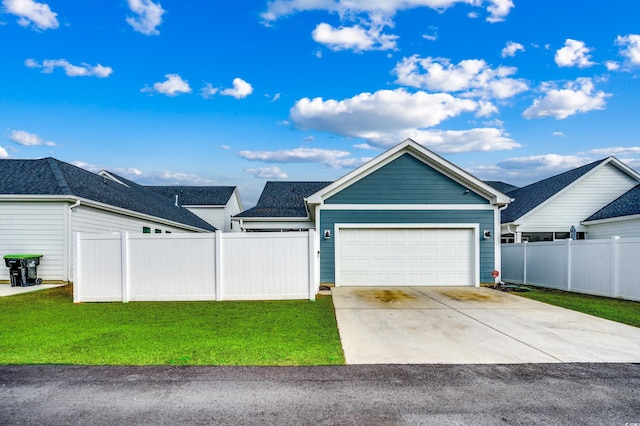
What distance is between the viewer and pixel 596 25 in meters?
13.0

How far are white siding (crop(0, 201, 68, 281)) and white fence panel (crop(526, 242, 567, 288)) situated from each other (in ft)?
57.3

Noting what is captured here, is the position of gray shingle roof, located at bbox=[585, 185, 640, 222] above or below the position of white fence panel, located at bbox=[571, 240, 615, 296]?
above

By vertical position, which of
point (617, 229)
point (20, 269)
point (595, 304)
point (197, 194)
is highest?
point (197, 194)

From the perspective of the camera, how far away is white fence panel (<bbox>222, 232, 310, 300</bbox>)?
9719mm

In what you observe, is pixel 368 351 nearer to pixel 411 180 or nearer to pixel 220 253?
pixel 220 253

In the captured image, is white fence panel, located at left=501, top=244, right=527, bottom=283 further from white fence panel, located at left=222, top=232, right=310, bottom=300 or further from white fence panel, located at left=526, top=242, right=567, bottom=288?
white fence panel, located at left=222, top=232, right=310, bottom=300

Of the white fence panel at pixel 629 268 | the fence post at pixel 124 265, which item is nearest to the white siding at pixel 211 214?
the fence post at pixel 124 265

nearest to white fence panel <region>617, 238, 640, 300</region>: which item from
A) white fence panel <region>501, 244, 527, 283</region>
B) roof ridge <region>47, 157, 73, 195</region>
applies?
white fence panel <region>501, 244, 527, 283</region>

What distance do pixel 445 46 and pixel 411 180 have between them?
6154mm

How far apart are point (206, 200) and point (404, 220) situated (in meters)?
26.0

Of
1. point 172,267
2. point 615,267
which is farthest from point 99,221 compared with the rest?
point 615,267

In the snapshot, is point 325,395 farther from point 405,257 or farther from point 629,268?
point 629,268

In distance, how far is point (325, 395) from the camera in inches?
150

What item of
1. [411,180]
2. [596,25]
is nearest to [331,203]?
[411,180]
